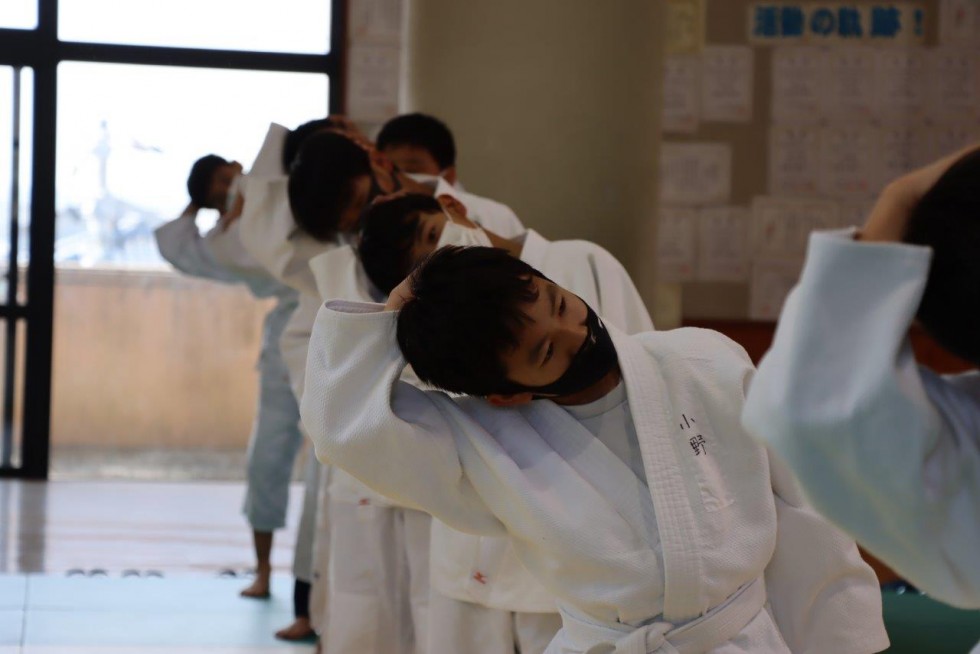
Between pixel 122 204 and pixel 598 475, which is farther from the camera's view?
pixel 122 204

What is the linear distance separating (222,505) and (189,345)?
1153mm

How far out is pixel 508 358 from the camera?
4.48 ft

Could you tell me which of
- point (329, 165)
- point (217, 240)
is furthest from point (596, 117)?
point (217, 240)

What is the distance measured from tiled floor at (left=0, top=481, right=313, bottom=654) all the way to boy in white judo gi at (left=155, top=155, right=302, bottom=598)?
279mm

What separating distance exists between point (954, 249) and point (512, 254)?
1177 millimetres

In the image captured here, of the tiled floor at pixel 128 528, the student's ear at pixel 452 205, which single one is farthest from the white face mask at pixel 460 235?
the tiled floor at pixel 128 528

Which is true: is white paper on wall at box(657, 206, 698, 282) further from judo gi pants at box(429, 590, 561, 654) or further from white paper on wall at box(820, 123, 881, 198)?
judo gi pants at box(429, 590, 561, 654)

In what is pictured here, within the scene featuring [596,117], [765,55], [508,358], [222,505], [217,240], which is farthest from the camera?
[222,505]

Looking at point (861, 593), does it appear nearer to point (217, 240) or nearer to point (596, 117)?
point (596, 117)

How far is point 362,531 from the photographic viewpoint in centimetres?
282

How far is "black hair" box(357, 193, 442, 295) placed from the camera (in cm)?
225

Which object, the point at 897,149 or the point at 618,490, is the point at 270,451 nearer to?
the point at 618,490

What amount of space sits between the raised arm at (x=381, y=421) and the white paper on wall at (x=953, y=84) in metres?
4.68

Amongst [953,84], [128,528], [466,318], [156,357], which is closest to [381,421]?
[466,318]
